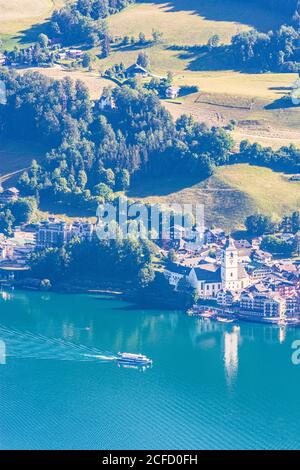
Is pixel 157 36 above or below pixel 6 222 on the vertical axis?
above

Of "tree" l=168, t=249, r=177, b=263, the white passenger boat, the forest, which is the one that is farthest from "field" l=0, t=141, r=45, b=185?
the white passenger boat

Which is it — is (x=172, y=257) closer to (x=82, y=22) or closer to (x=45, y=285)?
(x=45, y=285)

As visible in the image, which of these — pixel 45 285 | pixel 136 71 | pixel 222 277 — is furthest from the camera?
pixel 136 71

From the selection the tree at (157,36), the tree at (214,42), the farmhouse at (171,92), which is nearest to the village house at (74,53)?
the tree at (157,36)

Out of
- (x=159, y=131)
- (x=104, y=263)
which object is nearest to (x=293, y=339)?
(x=104, y=263)

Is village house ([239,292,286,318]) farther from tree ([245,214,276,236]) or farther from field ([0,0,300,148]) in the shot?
field ([0,0,300,148])

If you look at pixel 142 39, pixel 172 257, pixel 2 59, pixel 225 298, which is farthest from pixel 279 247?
pixel 2 59

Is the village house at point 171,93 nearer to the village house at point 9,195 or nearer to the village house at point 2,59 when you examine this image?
the village house at point 2,59
